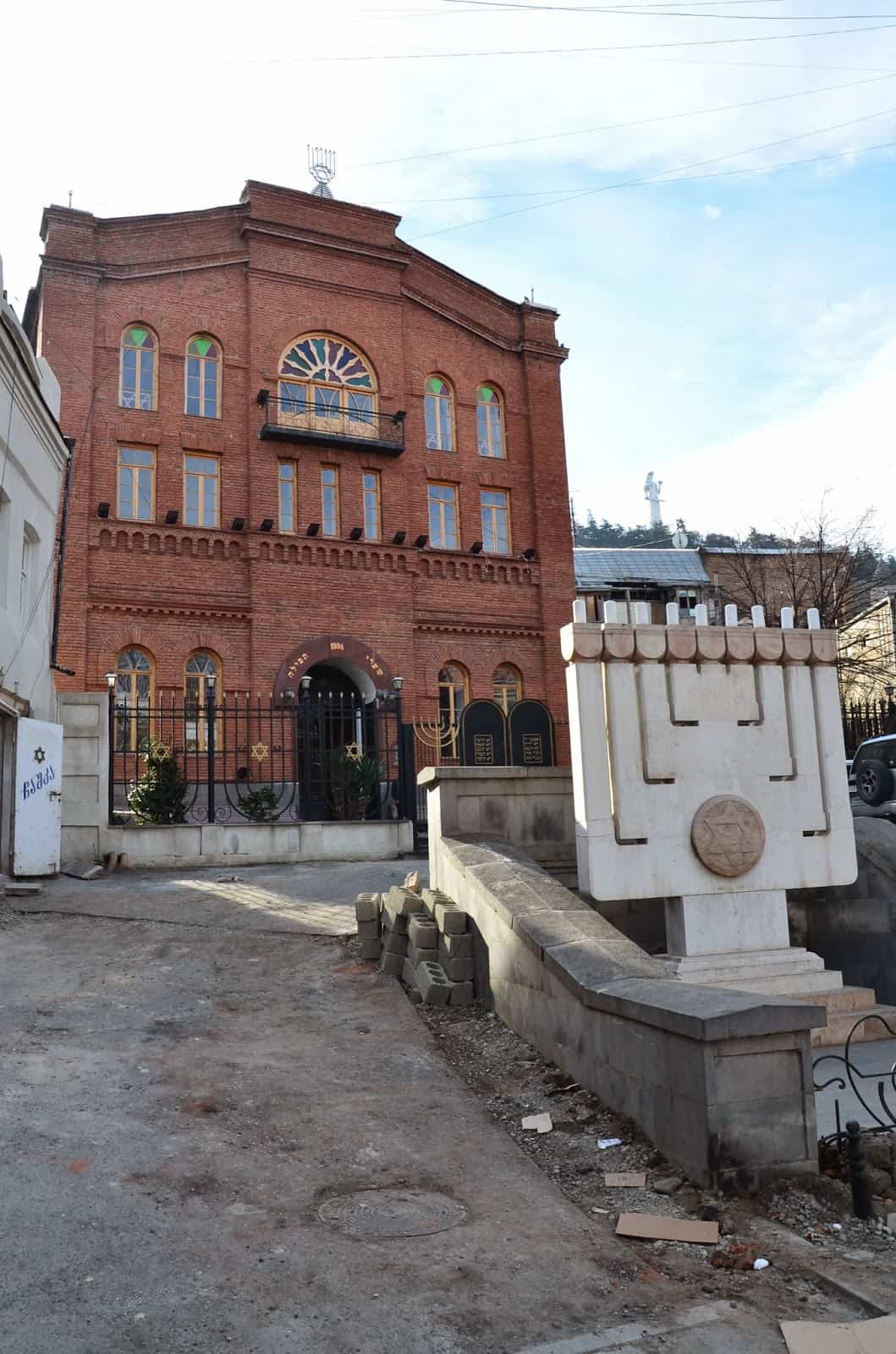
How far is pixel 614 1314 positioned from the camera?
12.3ft

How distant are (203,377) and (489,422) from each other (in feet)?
25.2

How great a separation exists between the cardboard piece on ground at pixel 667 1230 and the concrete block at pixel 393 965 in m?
4.30

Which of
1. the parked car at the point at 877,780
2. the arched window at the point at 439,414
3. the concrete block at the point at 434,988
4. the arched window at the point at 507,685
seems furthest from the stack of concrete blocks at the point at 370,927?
the arched window at the point at 439,414

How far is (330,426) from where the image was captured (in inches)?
989

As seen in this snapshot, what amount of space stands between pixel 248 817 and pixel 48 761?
3746 millimetres

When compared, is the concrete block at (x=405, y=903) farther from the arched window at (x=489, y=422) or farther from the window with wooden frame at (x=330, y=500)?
the arched window at (x=489, y=422)

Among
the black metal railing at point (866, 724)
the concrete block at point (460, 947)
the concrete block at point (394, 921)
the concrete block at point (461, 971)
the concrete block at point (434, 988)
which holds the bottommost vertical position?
the concrete block at point (434, 988)

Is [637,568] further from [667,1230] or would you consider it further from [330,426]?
[667,1230]

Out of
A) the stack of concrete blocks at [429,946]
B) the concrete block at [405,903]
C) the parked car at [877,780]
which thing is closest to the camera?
the stack of concrete blocks at [429,946]

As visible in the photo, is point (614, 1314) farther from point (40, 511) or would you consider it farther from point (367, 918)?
point (40, 511)

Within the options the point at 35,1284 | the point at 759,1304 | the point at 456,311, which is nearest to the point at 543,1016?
the point at 759,1304

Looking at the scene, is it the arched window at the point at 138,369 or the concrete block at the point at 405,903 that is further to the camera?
the arched window at the point at 138,369

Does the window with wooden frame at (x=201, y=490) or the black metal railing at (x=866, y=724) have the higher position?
the window with wooden frame at (x=201, y=490)

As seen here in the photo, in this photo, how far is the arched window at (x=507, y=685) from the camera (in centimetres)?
2609
